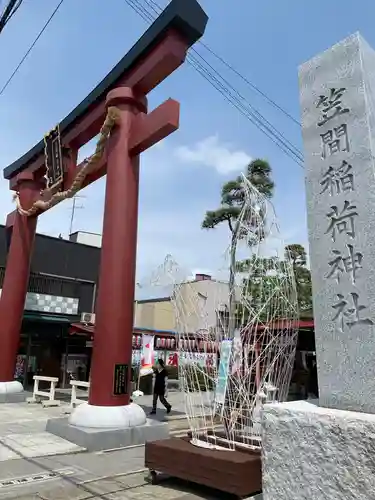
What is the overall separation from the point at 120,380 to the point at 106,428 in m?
0.81

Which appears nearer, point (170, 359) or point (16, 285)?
point (16, 285)

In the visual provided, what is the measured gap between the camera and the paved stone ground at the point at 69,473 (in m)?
4.50

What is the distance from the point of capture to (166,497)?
14.7ft

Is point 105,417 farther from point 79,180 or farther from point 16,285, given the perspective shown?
point 16,285

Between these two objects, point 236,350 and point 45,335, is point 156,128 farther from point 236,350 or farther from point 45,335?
point 45,335

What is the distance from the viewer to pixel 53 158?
11211 millimetres

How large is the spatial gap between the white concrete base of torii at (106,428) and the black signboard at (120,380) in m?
0.25

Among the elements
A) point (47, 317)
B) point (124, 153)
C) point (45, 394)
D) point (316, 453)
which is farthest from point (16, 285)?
point (316, 453)

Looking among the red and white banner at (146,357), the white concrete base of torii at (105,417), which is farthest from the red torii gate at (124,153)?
the red and white banner at (146,357)

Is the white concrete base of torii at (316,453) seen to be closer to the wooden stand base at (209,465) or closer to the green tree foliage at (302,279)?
the wooden stand base at (209,465)

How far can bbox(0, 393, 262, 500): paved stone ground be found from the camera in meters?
4.50

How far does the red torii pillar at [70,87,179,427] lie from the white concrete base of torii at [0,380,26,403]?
17.0ft

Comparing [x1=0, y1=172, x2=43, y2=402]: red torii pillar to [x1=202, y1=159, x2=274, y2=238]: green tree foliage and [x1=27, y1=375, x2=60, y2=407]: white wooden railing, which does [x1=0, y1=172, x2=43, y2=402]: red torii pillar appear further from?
[x1=202, y1=159, x2=274, y2=238]: green tree foliage

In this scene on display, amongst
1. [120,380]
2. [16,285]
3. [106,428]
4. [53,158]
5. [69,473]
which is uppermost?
[53,158]
